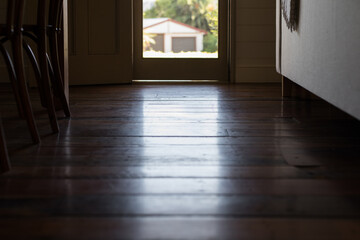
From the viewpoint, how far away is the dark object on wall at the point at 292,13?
3116mm

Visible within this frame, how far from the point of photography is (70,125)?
2684mm

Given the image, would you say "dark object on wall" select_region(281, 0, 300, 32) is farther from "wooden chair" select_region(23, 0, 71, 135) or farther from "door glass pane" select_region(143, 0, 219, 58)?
"door glass pane" select_region(143, 0, 219, 58)

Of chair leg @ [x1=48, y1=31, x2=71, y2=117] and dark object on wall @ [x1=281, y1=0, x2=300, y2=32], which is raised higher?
dark object on wall @ [x1=281, y1=0, x2=300, y2=32]

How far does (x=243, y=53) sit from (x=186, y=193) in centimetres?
378

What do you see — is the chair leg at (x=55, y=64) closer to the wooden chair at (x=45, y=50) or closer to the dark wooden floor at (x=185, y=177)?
the wooden chair at (x=45, y=50)

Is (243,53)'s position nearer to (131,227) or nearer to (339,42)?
(339,42)

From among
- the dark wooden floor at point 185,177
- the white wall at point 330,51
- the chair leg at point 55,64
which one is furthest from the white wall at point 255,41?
the chair leg at point 55,64

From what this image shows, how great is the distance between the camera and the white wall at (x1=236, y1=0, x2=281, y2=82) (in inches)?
200

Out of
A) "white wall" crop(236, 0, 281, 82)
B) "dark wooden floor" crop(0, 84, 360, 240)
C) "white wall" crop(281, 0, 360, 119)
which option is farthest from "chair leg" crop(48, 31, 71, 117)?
"white wall" crop(236, 0, 281, 82)

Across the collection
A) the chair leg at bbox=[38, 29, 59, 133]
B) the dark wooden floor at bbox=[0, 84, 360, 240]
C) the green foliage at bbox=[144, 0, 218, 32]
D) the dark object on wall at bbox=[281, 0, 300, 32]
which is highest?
the green foliage at bbox=[144, 0, 218, 32]

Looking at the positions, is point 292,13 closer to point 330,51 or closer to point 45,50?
point 330,51

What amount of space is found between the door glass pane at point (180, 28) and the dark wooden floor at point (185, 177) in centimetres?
216

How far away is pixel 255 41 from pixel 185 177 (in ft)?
12.0

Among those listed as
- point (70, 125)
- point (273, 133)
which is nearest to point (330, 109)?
point (273, 133)
